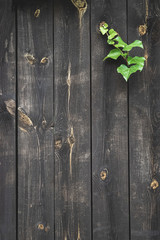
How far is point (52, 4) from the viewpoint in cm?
150

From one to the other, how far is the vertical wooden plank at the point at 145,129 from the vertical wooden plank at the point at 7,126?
0.61 meters

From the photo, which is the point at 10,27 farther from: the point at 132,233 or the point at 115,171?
the point at 132,233

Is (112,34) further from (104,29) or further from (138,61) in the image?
A: (138,61)

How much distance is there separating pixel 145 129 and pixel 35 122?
0.57 metres

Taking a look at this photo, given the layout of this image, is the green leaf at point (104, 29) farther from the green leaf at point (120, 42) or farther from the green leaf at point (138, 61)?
the green leaf at point (138, 61)

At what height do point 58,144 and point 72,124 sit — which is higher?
point 72,124

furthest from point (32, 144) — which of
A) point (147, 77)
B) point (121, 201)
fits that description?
point (147, 77)

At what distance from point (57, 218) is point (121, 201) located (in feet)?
1.11

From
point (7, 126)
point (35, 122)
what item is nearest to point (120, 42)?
point (35, 122)

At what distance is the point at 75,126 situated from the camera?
1492 millimetres

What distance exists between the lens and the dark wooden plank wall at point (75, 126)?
1479 mm

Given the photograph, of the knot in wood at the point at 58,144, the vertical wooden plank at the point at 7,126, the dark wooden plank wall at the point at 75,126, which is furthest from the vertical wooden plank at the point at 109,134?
the vertical wooden plank at the point at 7,126

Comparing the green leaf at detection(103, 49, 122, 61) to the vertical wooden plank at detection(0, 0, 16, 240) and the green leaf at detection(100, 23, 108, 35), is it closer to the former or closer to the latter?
the green leaf at detection(100, 23, 108, 35)

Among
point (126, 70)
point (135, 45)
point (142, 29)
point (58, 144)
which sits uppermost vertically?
point (142, 29)
